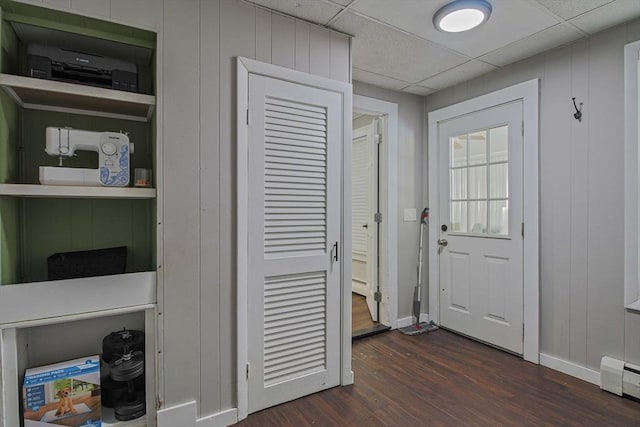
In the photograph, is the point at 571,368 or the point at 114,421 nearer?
the point at 114,421

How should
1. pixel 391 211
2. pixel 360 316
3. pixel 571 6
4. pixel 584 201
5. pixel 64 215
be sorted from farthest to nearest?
1. pixel 360 316
2. pixel 391 211
3. pixel 584 201
4. pixel 571 6
5. pixel 64 215

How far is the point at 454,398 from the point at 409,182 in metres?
2.07

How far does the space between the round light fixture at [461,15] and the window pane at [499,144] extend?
1091 millimetres

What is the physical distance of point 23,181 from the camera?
1712 millimetres

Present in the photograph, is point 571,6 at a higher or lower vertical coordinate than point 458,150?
higher

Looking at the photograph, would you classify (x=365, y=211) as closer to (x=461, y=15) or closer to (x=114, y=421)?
(x=461, y=15)

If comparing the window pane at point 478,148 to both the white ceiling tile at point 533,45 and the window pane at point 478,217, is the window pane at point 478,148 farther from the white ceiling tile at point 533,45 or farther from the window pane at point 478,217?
the white ceiling tile at point 533,45

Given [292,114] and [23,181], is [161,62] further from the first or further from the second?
[23,181]

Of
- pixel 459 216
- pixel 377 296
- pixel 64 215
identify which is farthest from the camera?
pixel 377 296

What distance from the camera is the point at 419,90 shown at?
349 centimetres

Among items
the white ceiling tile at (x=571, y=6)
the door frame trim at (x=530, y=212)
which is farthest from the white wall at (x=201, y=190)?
the door frame trim at (x=530, y=212)

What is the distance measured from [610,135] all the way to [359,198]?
279 cm

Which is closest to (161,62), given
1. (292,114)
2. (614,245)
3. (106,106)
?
(106,106)

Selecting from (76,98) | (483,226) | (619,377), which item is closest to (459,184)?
(483,226)
